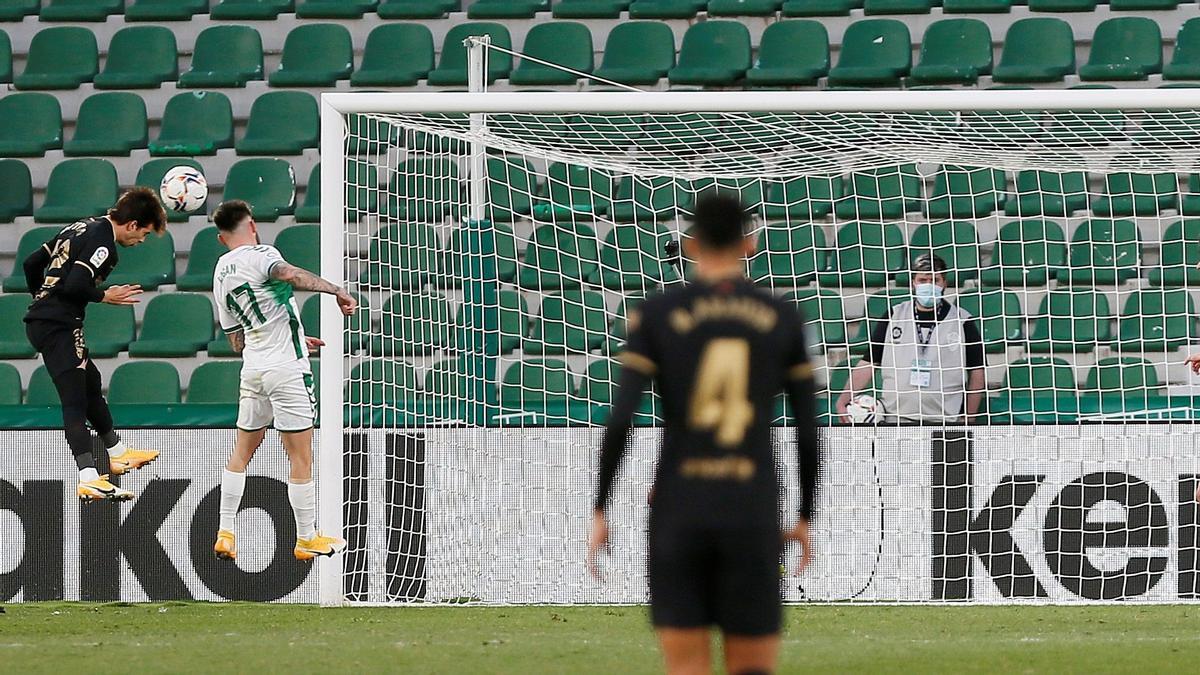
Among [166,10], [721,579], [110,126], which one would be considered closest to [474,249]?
[110,126]

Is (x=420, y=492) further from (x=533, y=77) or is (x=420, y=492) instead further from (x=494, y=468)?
(x=533, y=77)

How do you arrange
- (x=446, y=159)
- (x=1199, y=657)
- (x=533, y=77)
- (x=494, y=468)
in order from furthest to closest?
(x=533, y=77)
(x=446, y=159)
(x=494, y=468)
(x=1199, y=657)

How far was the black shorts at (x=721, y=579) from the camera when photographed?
11.5 feet

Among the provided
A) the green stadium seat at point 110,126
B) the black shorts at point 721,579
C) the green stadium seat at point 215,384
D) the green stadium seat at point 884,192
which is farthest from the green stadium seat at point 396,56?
the black shorts at point 721,579

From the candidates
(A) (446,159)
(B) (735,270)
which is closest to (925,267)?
(A) (446,159)

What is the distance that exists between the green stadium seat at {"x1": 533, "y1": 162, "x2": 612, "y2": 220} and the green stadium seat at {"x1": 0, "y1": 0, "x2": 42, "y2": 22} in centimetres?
540

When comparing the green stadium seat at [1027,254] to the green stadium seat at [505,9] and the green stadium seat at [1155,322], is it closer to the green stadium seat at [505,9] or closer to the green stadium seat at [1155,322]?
the green stadium seat at [1155,322]

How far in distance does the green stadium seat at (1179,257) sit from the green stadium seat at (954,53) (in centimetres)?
190

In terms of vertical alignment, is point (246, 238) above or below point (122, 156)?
below

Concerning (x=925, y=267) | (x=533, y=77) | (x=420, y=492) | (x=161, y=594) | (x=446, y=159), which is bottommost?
(x=161, y=594)

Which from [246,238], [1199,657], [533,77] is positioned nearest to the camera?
[1199,657]

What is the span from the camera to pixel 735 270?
11.9 ft

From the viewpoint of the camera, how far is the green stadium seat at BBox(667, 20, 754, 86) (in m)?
12.2

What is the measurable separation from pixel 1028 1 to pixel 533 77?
399 centimetres
